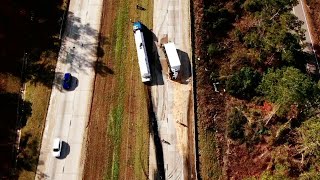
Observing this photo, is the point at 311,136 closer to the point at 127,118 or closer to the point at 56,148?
the point at 127,118

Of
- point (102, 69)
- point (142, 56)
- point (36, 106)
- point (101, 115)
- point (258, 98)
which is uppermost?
point (142, 56)

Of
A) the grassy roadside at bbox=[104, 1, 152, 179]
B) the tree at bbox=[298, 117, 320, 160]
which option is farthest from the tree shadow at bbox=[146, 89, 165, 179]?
the tree at bbox=[298, 117, 320, 160]

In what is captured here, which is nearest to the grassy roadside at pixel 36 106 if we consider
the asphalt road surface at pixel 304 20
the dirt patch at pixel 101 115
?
the dirt patch at pixel 101 115

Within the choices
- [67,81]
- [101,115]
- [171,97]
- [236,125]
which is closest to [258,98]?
[236,125]

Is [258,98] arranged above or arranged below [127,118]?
above

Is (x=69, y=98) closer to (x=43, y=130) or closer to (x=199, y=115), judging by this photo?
(x=43, y=130)

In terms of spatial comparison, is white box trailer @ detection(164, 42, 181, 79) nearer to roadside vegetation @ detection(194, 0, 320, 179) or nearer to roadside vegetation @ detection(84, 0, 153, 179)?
roadside vegetation @ detection(194, 0, 320, 179)
